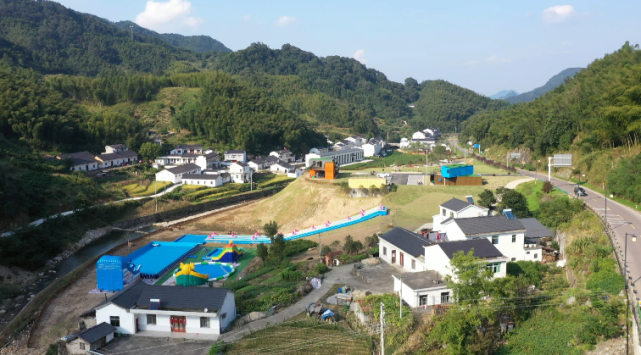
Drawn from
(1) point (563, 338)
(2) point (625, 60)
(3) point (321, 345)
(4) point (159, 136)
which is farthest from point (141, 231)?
(2) point (625, 60)

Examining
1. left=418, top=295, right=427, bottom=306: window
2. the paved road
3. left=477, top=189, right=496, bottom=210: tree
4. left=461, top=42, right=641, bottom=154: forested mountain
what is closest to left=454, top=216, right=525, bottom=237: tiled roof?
the paved road

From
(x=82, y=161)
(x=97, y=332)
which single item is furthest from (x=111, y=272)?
(x=82, y=161)

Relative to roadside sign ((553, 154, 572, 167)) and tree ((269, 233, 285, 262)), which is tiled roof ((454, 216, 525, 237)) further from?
roadside sign ((553, 154, 572, 167))

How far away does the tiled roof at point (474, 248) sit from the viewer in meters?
14.1

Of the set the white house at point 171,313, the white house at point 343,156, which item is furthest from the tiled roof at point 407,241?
the white house at point 343,156

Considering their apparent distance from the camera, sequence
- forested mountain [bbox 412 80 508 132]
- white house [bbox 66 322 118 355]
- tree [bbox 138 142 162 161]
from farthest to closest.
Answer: forested mountain [bbox 412 80 508 132], tree [bbox 138 142 162 161], white house [bbox 66 322 118 355]

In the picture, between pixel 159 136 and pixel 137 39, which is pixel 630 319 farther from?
pixel 137 39

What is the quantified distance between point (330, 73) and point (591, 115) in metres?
113

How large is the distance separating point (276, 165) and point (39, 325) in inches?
1245

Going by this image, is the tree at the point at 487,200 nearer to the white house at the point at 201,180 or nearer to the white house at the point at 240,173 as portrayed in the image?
the white house at the point at 201,180

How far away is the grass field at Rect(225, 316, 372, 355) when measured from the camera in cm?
1134

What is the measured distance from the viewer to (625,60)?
31516 mm

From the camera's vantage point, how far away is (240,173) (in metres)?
40.2

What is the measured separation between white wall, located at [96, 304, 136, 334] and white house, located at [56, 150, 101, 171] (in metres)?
27.6
